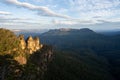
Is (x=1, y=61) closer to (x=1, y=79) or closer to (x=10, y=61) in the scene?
(x=10, y=61)

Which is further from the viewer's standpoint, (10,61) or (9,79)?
(10,61)

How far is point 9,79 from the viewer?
168 metres

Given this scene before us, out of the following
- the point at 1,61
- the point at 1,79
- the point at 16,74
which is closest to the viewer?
the point at 1,79

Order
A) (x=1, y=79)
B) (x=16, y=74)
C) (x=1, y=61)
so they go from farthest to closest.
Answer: (x=1, y=61)
(x=16, y=74)
(x=1, y=79)

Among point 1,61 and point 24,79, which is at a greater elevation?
point 1,61

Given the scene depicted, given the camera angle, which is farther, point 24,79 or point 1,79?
point 24,79

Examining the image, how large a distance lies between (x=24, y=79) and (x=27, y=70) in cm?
1427

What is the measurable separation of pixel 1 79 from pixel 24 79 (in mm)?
21448

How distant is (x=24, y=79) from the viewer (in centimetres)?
18250

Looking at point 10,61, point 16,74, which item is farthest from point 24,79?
point 10,61

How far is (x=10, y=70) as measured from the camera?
17650 cm

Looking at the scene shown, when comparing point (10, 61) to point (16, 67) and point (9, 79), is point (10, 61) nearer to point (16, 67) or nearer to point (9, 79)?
point (16, 67)

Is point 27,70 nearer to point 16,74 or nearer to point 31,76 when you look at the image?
point 31,76

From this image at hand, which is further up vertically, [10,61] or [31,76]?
[10,61]
